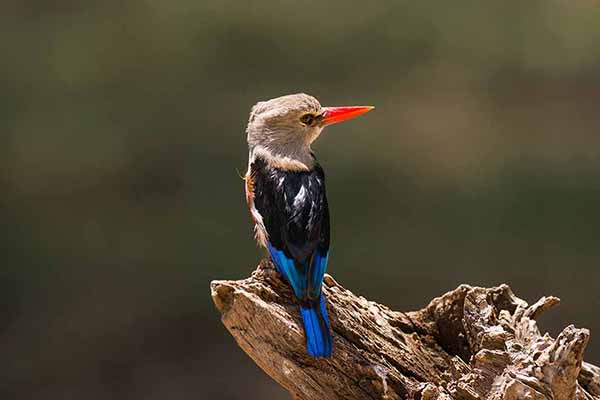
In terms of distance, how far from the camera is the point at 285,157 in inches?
76.4

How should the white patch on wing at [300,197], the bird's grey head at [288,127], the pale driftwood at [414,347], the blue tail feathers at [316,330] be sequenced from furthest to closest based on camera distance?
the bird's grey head at [288,127]
the white patch on wing at [300,197]
the blue tail feathers at [316,330]
the pale driftwood at [414,347]

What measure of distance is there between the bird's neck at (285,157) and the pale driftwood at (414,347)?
22 cm

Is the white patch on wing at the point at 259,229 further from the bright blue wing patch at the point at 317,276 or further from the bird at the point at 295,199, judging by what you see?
the bright blue wing patch at the point at 317,276

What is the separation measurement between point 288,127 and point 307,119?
1.8 inches

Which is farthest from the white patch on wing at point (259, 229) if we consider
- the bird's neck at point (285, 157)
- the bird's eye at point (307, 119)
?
the bird's eye at point (307, 119)

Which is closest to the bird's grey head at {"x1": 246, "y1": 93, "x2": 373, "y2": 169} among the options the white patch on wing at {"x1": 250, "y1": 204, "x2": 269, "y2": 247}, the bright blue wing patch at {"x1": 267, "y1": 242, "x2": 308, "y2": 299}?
the white patch on wing at {"x1": 250, "y1": 204, "x2": 269, "y2": 247}

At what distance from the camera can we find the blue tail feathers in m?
1.67

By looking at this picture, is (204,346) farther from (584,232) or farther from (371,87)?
(584,232)

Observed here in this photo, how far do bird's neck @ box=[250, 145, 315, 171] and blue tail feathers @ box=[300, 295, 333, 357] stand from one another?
34 centimetres

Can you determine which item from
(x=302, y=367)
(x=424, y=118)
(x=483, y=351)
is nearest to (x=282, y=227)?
(x=302, y=367)

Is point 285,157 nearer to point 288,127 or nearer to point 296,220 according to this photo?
point 288,127

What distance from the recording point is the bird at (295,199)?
172cm

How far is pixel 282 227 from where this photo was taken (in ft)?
5.99

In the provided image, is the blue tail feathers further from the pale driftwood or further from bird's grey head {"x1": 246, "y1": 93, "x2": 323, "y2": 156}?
bird's grey head {"x1": 246, "y1": 93, "x2": 323, "y2": 156}
